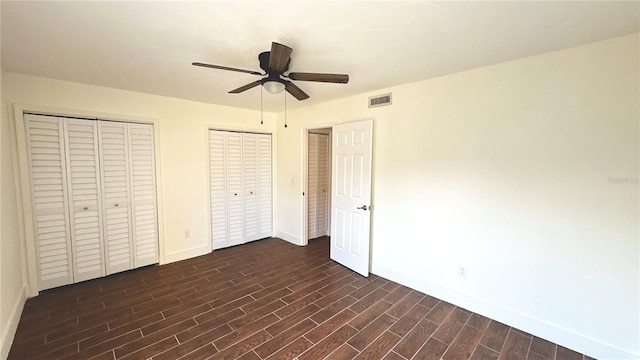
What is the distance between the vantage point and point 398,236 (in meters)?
3.17

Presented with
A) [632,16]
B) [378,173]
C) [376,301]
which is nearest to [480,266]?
[376,301]

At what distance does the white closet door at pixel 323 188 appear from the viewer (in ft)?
16.0

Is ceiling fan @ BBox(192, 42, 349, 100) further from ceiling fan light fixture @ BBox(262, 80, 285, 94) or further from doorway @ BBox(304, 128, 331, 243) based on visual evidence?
doorway @ BBox(304, 128, 331, 243)

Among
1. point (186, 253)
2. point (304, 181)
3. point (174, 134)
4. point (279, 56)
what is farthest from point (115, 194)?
point (279, 56)

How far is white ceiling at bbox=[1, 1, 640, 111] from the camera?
59.9 inches

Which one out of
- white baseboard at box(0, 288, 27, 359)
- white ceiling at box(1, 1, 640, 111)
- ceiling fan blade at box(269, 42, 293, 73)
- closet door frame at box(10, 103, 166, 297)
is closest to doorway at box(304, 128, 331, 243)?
white ceiling at box(1, 1, 640, 111)

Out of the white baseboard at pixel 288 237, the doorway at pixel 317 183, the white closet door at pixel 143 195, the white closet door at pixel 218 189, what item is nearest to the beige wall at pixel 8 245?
the white closet door at pixel 143 195

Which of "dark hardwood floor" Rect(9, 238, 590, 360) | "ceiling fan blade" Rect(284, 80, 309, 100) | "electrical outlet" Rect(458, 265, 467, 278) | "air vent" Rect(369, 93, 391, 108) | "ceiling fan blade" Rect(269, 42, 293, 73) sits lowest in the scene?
"dark hardwood floor" Rect(9, 238, 590, 360)

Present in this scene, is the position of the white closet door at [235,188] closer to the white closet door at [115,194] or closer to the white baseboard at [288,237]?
the white baseboard at [288,237]

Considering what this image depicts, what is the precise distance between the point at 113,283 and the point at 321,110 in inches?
140

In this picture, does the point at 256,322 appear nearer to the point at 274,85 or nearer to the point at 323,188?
the point at 274,85

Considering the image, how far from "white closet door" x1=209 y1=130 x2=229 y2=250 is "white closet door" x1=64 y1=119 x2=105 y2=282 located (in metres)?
1.37

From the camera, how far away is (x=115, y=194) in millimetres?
3287

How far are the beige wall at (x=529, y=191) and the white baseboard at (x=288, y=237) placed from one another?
73.7 inches
